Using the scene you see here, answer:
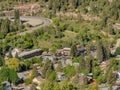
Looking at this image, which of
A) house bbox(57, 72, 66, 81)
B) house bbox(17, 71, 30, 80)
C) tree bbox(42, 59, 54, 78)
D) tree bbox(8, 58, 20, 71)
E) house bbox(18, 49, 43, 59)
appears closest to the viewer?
house bbox(57, 72, 66, 81)

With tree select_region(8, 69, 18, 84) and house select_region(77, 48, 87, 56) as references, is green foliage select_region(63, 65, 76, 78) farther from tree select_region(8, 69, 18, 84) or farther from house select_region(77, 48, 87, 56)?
house select_region(77, 48, 87, 56)

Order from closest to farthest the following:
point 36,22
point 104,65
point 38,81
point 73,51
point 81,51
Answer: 1. point 38,81
2. point 104,65
3. point 73,51
4. point 81,51
5. point 36,22

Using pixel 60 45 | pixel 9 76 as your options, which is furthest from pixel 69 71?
pixel 60 45

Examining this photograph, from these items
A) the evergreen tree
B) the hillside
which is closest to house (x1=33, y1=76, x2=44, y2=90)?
the hillside

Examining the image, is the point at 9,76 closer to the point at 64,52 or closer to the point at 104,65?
the point at 104,65

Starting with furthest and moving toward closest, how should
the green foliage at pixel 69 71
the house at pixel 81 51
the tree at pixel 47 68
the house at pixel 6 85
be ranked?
1. the house at pixel 81 51
2. the green foliage at pixel 69 71
3. the tree at pixel 47 68
4. the house at pixel 6 85

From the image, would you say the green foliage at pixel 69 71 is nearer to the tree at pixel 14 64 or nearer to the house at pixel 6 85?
the tree at pixel 14 64

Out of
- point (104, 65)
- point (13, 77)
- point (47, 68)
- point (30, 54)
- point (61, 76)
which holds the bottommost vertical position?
point (30, 54)

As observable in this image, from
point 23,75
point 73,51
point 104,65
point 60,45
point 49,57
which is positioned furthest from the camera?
point 60,45

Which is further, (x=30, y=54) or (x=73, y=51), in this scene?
(x=30, y=54)

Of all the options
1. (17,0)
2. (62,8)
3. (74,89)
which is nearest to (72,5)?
(62,8)

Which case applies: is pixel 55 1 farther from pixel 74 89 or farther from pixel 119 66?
pixel 74 89

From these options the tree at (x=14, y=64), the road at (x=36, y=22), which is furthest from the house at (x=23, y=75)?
the road at (x=36, y=22)
